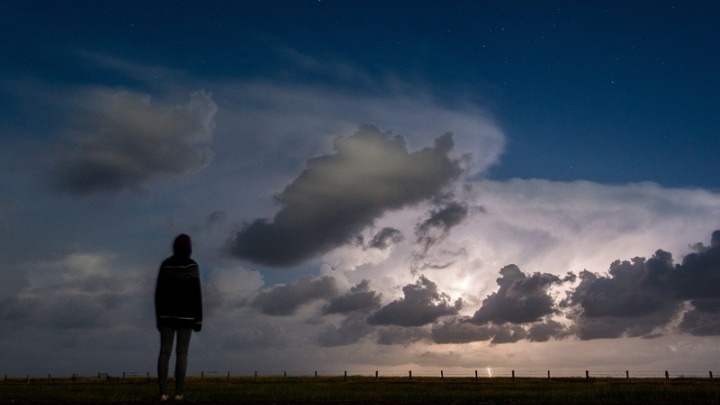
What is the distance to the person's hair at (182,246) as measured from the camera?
9.40 metres

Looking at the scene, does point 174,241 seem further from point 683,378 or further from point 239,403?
point 683,378

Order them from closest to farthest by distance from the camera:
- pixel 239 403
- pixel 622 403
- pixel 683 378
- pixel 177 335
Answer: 1. pixel 239 403
2. pixel 177 335
3. pixel 622 403
4. pixel 683 378

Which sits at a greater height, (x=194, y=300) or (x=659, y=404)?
(x=194, y=300)

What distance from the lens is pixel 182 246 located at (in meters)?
9.41

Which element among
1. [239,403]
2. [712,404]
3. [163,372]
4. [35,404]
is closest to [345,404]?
[239,403]

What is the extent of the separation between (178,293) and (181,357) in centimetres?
92

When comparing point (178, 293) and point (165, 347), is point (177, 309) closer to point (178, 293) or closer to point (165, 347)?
point (178, 293)

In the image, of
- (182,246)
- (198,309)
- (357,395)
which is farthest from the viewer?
(357,395)

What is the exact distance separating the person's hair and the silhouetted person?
4 cm

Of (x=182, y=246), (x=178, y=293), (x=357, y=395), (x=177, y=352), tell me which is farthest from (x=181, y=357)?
(x=357, y=395)

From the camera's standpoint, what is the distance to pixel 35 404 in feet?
28.6

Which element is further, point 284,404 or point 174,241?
→ point 174,241

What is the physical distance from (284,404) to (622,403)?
17.9ft

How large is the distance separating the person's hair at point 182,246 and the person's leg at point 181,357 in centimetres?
112
